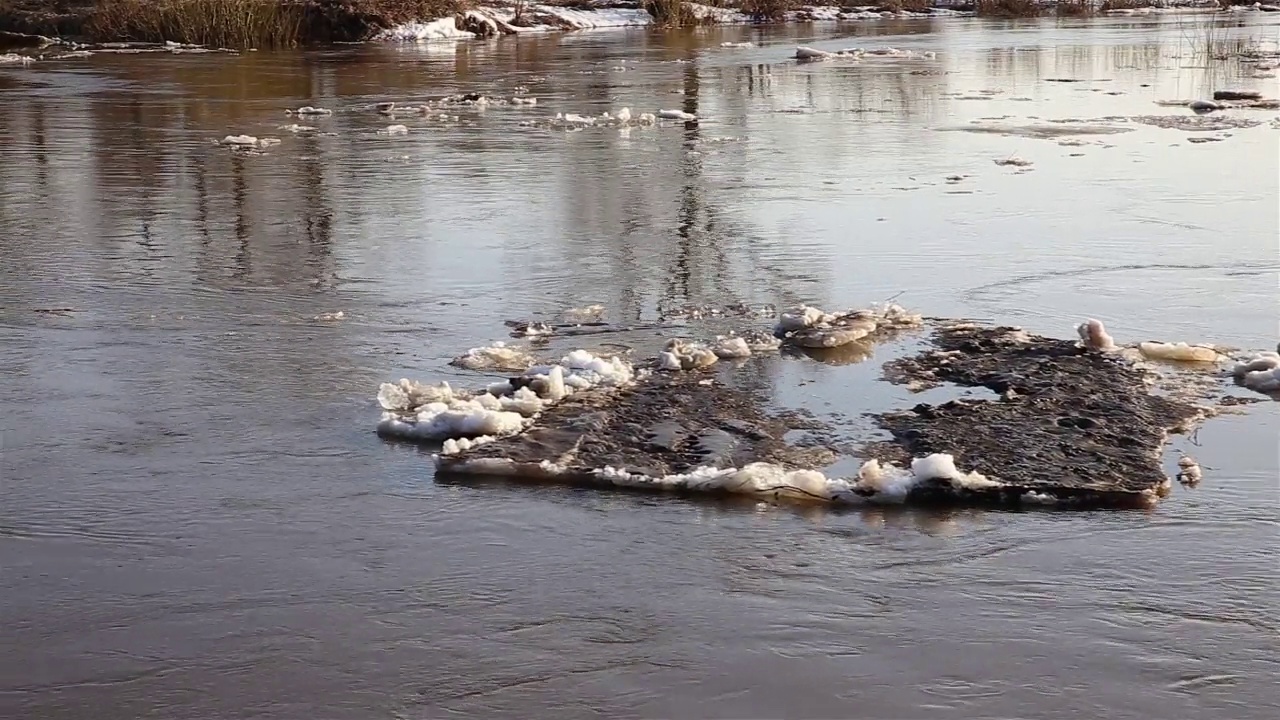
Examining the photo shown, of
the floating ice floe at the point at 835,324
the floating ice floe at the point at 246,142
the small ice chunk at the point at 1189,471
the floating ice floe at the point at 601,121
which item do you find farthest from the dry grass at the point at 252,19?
the small ice chunk at the point at 1189,471

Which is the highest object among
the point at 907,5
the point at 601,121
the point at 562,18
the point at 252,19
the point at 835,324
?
the point at 907,5

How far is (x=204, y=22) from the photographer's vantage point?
99.7 feet

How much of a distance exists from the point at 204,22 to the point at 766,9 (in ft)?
56.1

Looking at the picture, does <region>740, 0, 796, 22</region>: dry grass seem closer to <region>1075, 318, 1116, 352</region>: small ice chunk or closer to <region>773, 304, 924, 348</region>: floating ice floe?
<region>773, 304, 924, 348</region>: floating ice floe

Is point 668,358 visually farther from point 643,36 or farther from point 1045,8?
point 1045,8

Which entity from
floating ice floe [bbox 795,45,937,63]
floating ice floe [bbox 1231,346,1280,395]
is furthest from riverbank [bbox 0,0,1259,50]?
floating ice floe [bbox 1231,346,1280,395]

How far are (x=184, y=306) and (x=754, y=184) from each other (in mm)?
4415

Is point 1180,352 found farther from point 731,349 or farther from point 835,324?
point 731,349

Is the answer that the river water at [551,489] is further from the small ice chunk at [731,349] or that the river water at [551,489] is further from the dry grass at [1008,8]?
the dry grass at [1008,8]

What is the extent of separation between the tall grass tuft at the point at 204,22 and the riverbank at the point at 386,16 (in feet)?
0.06

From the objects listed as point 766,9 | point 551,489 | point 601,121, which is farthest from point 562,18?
point 551,489

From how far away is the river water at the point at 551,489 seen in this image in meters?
3.29

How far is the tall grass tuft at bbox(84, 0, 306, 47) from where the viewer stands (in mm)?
30406

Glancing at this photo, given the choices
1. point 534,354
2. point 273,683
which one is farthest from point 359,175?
point 273,683
